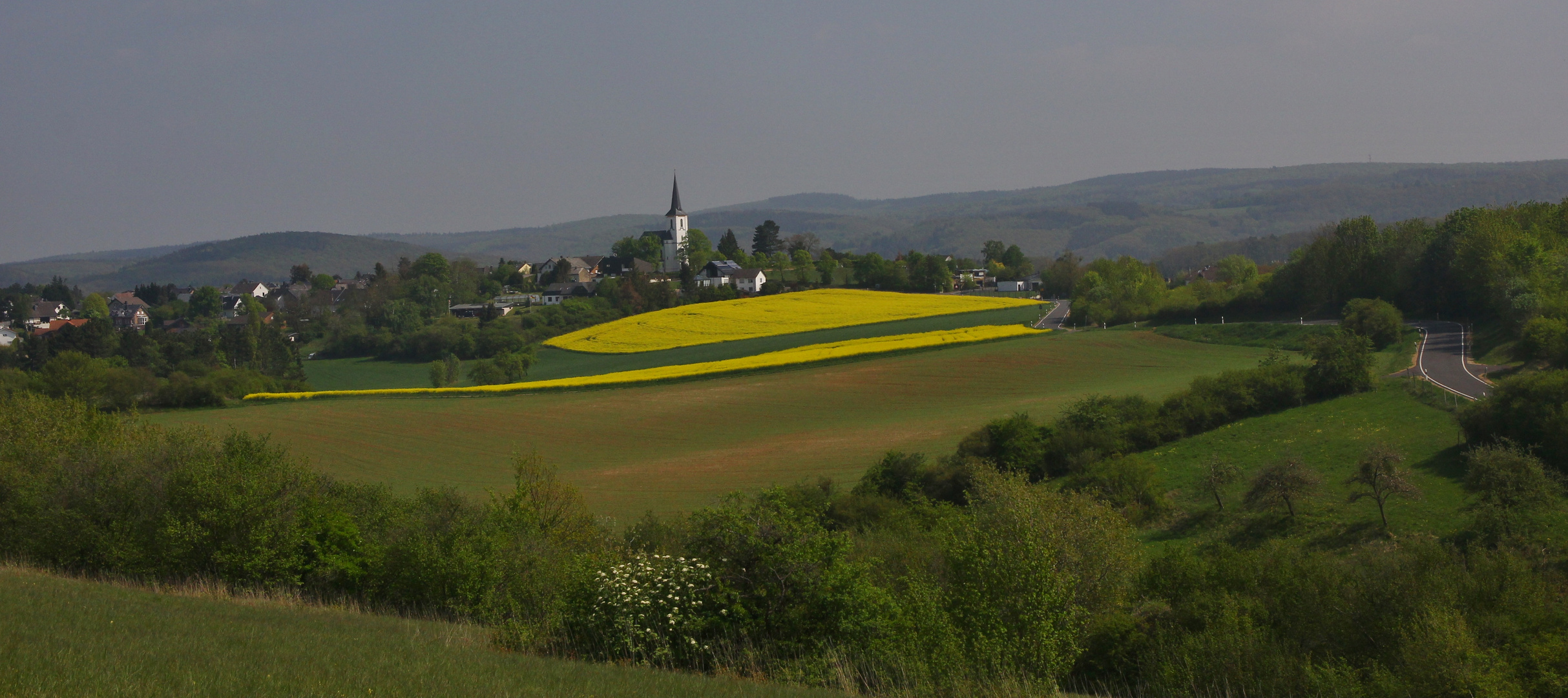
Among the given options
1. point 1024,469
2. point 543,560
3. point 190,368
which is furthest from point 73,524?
point 190,368

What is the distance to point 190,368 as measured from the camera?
70.7 m

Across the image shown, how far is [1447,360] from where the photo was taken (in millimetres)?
43406

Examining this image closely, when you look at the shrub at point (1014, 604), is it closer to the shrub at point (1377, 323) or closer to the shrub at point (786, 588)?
the shrub at point (786, 588)

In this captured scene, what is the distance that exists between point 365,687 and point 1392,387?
124 feet

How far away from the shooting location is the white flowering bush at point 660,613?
12469mm

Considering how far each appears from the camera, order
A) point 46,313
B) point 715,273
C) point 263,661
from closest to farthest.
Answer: point 263,661
point 715,273
point 46,313

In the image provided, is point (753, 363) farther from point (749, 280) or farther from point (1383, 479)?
point (749, 280)

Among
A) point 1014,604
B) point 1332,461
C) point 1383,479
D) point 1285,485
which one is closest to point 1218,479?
point 1285,485

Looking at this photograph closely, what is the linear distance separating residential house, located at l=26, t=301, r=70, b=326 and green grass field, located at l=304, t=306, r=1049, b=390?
232 feet

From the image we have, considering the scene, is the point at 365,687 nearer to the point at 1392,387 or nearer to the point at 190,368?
the point at 1392,387

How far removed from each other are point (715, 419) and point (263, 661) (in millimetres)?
35898

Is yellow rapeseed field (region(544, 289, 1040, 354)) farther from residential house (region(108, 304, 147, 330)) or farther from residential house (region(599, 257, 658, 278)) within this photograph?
residential house (region(108, 304, 147, 330))

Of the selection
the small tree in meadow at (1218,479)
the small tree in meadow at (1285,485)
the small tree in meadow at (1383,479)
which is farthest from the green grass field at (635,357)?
the small tree in meadow at (1383,479)

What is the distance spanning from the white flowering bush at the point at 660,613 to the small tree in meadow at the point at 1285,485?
1808 centimetres
